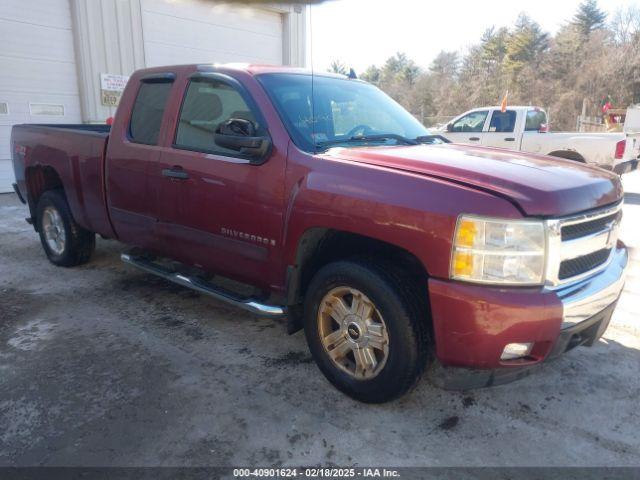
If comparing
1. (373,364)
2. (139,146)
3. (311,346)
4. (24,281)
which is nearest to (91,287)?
(24,281)

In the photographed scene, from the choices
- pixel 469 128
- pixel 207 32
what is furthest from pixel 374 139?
pixel 207 32

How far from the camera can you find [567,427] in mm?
2707

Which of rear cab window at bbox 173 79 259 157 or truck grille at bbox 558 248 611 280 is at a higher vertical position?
rear cab window at bbox 173 79 259 157

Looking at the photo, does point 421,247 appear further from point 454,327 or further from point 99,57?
point 99,57

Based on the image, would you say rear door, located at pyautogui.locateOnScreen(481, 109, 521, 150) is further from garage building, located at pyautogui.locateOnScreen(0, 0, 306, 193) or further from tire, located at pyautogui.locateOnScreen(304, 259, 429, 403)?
tire, located at pyautogui.locateOnScreen(304, 259, 429, 403)

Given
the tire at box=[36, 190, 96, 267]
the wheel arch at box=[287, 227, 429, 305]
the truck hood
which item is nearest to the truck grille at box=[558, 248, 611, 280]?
the truck hood

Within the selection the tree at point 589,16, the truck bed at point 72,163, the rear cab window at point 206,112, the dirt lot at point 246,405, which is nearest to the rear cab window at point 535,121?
the dirt lot at point 246,405

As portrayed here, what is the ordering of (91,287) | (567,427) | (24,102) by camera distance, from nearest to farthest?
(567,427) → (91,287) → (24,102)

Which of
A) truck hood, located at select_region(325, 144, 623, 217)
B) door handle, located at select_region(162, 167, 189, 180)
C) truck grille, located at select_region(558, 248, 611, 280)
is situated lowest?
truck grille, located at select_region(558, 248, 611, 280)

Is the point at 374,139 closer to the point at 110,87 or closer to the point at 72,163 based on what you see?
the point at 72,163

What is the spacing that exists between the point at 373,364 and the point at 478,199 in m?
1.09

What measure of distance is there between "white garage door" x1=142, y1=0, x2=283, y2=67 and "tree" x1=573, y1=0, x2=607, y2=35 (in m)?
45.7

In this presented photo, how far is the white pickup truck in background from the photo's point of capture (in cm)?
1030

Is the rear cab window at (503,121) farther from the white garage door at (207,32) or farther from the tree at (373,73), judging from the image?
the tree at (373,73)
